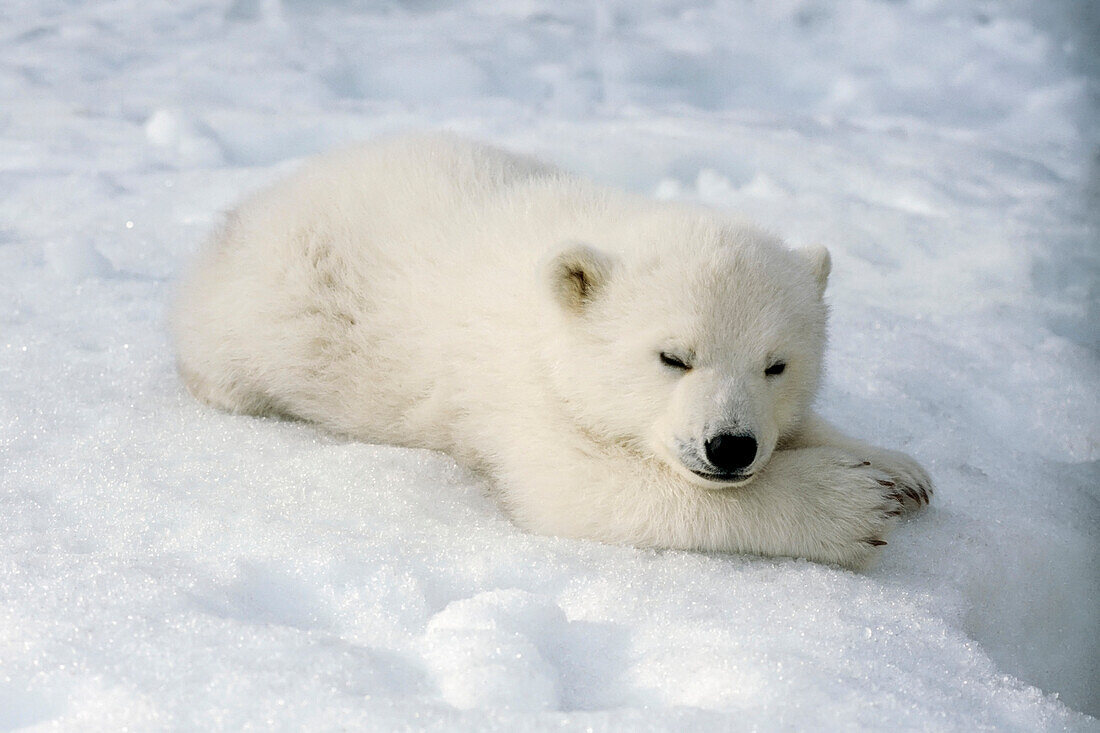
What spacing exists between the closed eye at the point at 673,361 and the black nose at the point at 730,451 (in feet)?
0.86

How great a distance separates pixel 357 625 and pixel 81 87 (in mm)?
7764

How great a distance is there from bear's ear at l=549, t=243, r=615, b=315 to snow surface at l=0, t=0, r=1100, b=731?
2.46 ft

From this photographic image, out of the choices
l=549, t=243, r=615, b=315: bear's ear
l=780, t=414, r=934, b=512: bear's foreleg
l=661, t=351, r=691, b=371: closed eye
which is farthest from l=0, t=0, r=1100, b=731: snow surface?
l=549, t=243, r=615, b=315: bear's ear

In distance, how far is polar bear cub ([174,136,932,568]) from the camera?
10.3 feet

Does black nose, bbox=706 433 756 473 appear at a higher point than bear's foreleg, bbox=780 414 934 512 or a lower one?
higher

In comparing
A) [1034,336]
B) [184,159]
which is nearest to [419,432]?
[1034,336]

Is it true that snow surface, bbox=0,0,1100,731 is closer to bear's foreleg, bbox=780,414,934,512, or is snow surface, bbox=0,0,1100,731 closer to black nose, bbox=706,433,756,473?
bear's foreleg, bbox=780,414,934,512

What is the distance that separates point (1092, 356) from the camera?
5570 millimetres

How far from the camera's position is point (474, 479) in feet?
12.4

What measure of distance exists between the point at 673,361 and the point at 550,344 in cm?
48

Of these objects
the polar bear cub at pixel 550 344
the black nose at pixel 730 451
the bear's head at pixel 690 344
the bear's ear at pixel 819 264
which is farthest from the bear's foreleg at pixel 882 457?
the black nose at pixel 730 451

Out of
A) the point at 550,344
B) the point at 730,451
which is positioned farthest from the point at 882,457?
the point at 550,344

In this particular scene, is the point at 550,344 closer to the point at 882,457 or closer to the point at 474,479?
the point at 474,479

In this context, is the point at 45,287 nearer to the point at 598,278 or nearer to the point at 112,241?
the point at 112,241
